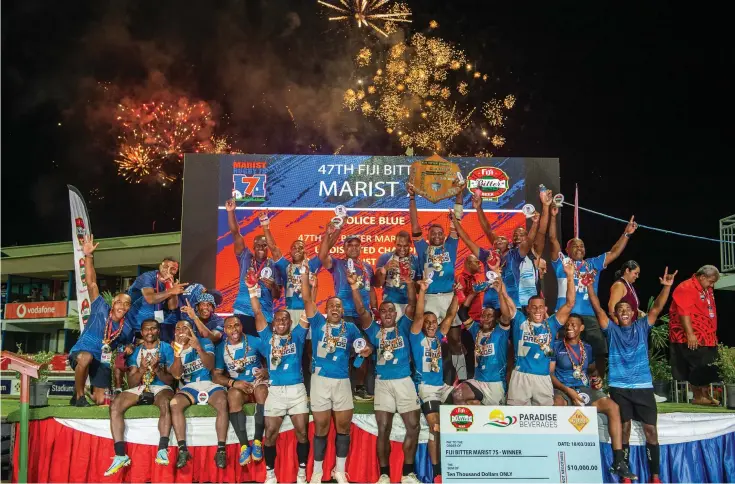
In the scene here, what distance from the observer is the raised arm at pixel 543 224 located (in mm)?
9555

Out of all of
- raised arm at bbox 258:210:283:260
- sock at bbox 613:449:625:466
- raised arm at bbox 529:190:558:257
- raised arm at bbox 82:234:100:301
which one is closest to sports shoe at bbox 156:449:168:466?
raised arm at bbox 82:234:100:301

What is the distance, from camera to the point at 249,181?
10.7 meters

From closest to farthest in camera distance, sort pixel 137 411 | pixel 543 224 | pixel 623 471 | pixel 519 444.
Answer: pixel 519 444 < pixel 623 471 < pixel 137 411 < pixel 543 224

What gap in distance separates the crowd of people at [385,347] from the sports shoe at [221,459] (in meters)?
0.02

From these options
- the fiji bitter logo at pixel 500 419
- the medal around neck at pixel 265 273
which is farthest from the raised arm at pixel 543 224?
the medal around neck at pixel 265 273

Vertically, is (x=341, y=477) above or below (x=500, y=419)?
below

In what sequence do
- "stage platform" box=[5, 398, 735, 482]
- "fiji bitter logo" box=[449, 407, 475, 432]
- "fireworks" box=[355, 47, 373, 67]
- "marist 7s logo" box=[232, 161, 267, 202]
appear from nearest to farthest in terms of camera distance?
"fiji bitter logo" box=[449, 407, 475, 432] → "stage platform" box=[5, 398, 735, 482] → "marist 7s logo" box=[232, 161, 267, 202] → "fireworks" box=[355, 47, 373, 67]

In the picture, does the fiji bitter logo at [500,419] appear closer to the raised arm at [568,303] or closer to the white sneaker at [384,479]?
the white sneaker at [384,479]

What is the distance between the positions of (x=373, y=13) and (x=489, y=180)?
1044cm

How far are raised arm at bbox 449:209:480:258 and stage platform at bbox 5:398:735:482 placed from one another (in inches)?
105

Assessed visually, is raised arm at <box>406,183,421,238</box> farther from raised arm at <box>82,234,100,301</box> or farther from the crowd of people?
raised arm at <box>82,234,100,301</box>

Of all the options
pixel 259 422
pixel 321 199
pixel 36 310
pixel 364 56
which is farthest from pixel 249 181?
pixel 36 310

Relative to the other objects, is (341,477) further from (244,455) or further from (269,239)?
(269,239)

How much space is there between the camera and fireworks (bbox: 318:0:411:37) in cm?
1858
